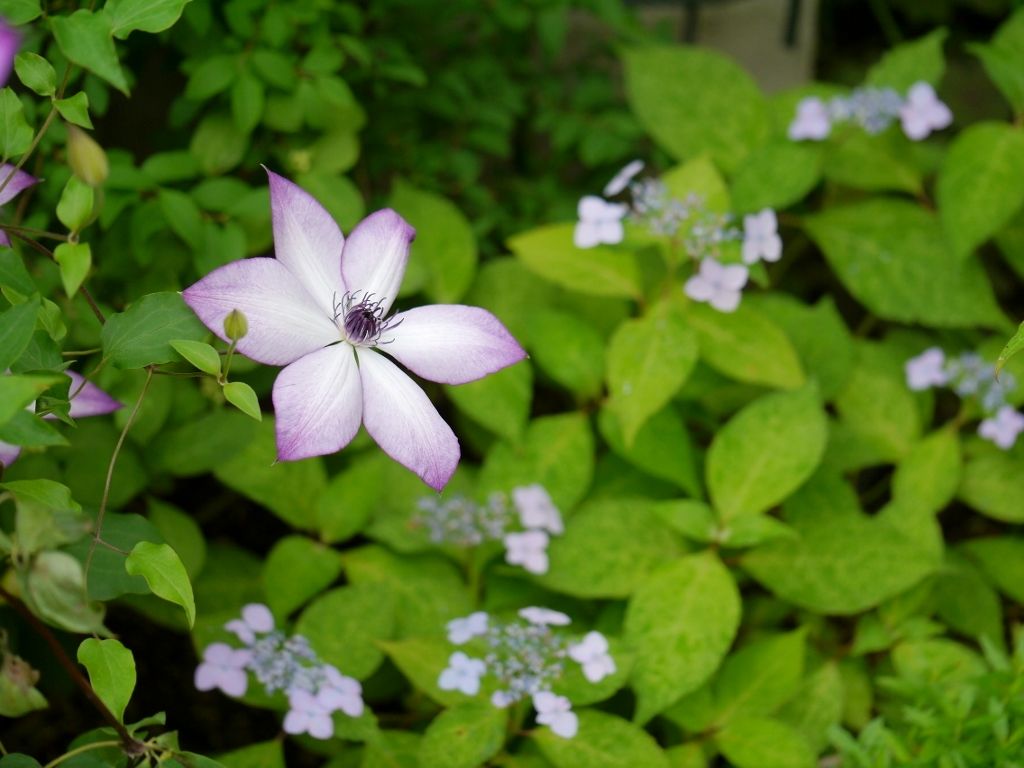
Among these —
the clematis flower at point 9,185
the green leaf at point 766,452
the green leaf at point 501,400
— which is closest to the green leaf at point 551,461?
the green leaf at point 501,400

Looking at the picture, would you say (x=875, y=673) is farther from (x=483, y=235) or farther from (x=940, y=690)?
(x=483, y=235)

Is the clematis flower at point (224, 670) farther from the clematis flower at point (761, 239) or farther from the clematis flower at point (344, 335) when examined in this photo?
the clematis flower at point (761, 239)

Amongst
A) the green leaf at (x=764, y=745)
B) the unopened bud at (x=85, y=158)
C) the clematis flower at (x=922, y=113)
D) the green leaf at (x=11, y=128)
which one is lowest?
A: the green leaf at (x=764, y=745)

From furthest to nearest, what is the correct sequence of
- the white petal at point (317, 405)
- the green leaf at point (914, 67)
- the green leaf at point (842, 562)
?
the green leaf at point (914, 67), the green leaf at point (842, 562), the white petal at point (317, 405)

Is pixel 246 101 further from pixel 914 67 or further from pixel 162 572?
pixel 914 67

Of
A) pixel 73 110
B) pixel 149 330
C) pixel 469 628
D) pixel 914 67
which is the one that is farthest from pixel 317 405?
pixel 914 67

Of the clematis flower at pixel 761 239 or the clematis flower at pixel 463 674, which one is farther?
the clematis flower at pixel 761 239

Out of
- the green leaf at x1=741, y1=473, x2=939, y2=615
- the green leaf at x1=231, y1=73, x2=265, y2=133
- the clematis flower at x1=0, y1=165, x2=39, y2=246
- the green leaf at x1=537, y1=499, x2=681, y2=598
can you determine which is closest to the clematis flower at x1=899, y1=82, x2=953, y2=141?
the green leaf at x1=741, y1=473, x2=939, y2=615
